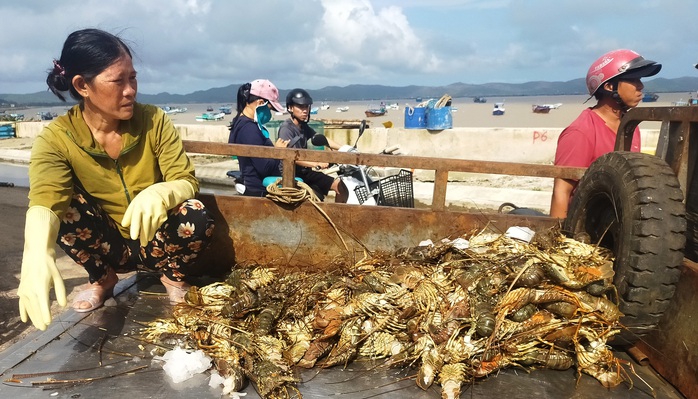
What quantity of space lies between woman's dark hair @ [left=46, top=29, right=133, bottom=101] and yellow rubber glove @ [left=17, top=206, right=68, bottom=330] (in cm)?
84

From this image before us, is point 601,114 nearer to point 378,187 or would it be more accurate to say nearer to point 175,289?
point 378,187

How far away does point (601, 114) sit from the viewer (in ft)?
13.4

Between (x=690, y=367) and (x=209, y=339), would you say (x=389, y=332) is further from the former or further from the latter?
(x=690, y=367)

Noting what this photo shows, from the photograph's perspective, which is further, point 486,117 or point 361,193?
point 486,117

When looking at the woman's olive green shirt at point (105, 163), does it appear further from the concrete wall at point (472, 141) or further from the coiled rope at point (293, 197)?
the concrete wall at point (472, 141)

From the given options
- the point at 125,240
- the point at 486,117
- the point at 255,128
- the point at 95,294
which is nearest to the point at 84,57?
the point at 125,240

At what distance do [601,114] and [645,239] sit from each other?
6.77ft

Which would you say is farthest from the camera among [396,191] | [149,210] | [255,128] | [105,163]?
[396,191]

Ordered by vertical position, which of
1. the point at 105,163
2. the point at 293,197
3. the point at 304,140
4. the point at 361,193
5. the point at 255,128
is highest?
the point at 255,128

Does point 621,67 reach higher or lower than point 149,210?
higher

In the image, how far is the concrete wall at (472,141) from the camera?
45.1 feet

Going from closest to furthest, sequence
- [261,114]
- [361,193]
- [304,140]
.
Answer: [261,114] → [361,193] → [304,140]

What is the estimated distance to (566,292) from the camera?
2.69 meters

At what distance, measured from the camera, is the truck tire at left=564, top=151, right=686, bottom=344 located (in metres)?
2.36
